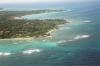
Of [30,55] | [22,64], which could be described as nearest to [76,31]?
[30,55]

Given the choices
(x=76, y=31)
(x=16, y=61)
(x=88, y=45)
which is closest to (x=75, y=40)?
(x=88, y=45)

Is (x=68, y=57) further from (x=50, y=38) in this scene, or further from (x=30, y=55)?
(x=50, y=38)

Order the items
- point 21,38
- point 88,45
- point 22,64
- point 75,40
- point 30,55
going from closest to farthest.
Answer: point 22,64 → point 30,55 → point 88,45 → point 75,40 → point 21,38

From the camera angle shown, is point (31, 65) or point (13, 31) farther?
point (13, 31)

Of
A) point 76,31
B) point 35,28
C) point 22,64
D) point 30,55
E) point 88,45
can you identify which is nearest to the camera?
point 22,64

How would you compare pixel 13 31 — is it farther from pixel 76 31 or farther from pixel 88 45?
pixel 88 45

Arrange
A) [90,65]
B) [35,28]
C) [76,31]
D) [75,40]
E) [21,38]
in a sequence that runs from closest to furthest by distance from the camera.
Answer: [90,65]
[75,40]
[21,38]
[76,31]
[35,28]

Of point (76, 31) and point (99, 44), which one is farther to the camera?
point (76, 31)

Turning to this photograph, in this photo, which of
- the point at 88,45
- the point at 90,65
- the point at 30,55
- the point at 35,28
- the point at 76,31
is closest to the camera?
the point at 90,65
